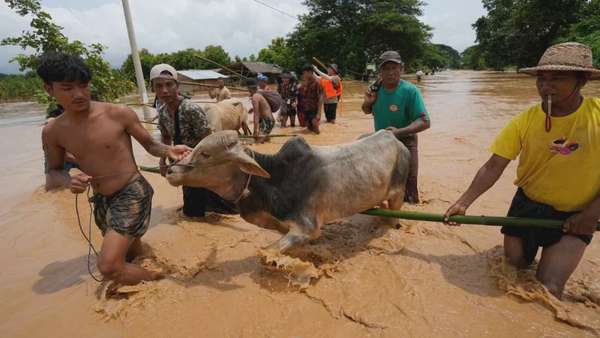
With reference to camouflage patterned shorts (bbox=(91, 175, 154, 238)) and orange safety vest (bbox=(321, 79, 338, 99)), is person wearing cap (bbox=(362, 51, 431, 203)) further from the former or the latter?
orange safety vest (bbox=(321, 79, 338, 99))

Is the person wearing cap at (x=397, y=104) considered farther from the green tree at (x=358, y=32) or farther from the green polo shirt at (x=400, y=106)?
the green tree at (x=358, y=32)

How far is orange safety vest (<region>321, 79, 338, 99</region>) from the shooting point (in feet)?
35.9

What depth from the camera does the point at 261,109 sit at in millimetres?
9242

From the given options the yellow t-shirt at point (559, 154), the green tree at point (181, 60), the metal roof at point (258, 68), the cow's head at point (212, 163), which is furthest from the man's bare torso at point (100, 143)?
the green tree at point (181, 60)

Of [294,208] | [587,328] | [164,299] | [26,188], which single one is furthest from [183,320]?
[26,188]

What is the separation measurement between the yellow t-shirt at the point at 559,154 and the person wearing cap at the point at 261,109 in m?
6.46

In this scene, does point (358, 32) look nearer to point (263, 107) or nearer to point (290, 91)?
point (290, 91)

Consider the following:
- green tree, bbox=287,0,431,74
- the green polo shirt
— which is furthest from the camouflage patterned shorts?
green tree, bbox=287,0,431,74

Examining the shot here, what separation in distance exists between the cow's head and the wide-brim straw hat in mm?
2285

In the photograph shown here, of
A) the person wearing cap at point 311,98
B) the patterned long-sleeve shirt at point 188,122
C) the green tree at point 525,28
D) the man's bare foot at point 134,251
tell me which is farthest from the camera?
the green tree at point 525,28

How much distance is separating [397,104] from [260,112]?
5.17m

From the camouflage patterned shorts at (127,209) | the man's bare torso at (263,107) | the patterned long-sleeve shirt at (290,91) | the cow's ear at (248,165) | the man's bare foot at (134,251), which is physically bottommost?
the man's bare foot at (134,251)

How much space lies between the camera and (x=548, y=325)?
263 cm

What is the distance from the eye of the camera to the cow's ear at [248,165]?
3.08 metres
